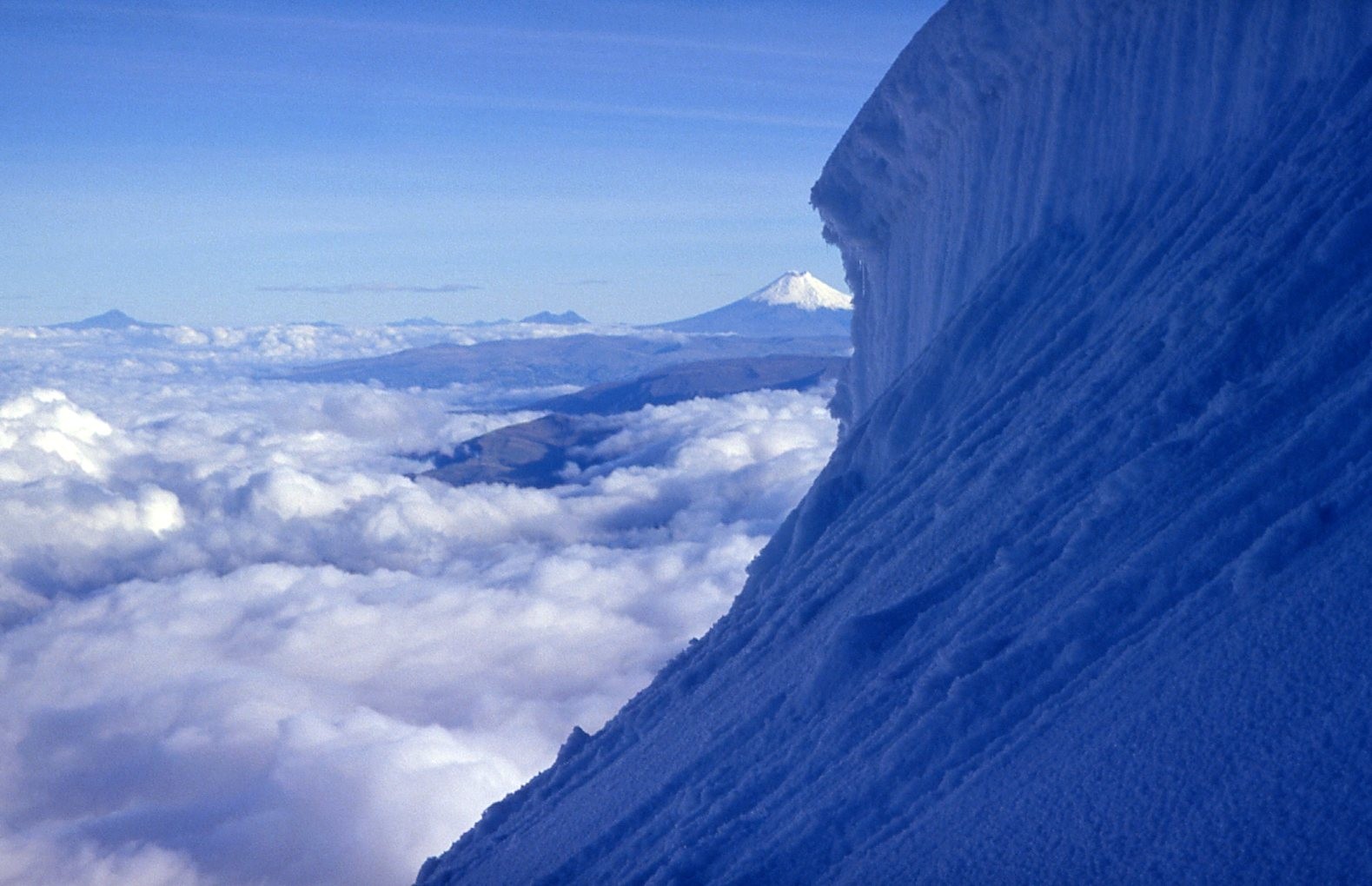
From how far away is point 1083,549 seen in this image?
8023mm

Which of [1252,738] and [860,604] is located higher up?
[860,604]

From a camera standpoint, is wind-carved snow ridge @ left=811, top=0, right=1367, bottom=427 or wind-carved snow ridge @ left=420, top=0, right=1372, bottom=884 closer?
wind-carved snow ridge @ left=420, top=0, right=1372, bottom=884

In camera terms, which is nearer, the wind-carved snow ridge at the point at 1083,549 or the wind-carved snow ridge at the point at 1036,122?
the wind-carved snow ridge at the point at 1083,549

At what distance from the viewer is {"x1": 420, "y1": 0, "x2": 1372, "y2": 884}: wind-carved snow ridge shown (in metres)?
5.79

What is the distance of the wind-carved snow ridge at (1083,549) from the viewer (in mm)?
5789

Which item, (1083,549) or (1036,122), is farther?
(1036,122)

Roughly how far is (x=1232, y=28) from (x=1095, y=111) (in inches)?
86.8

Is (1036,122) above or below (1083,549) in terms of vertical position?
above

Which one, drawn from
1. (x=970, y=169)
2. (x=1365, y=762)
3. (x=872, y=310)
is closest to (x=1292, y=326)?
(x=1365, y=762)

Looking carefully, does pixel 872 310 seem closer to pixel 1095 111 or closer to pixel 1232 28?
pixel 1095 111

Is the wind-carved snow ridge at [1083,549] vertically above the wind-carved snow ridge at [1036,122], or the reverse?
the wind-carved snow ridge at [1036,122]

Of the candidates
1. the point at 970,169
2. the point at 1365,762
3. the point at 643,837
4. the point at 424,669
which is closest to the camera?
the point at 1365,762

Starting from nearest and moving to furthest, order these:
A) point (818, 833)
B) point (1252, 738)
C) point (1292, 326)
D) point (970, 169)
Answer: point (1252, 738) → point (818, 833) → point (1292, 326) → point (970, 169)

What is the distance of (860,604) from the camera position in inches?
414
